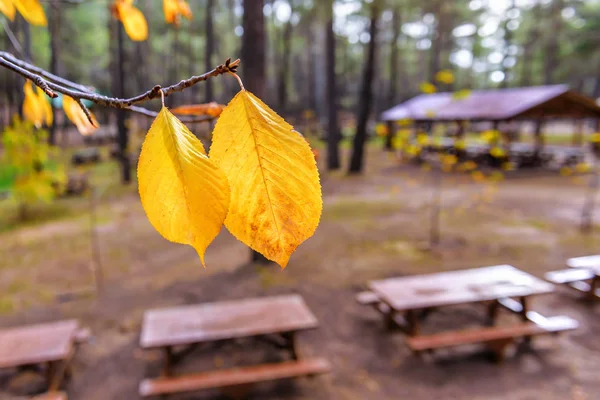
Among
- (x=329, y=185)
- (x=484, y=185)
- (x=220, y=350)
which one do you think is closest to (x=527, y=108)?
(x=484, y=185)

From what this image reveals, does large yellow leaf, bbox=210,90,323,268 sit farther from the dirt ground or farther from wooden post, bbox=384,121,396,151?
wooden post, bbox=384,121,396,151

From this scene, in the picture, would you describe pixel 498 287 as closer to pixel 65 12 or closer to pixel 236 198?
pixel 236 198

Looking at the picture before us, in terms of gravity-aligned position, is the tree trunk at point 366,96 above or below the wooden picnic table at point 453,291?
above

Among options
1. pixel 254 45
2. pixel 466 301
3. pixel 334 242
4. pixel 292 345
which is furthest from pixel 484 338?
pixel 254 45

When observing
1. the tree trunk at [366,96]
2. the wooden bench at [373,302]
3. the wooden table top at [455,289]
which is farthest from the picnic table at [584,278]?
the tree trunk at [366,96]

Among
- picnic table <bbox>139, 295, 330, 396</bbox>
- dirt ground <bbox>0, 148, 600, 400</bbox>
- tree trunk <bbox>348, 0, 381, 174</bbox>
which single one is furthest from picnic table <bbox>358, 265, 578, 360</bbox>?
tree trunk <bbox>348, 0, 381, 174</bbox>

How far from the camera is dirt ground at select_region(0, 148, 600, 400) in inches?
172

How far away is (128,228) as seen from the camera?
10.0 meters

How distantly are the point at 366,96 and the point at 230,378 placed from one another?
13.0m

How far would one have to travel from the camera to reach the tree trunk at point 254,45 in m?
6.71

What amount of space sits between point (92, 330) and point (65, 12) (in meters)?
23.8

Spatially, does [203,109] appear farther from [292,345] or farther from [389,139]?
[389,139]

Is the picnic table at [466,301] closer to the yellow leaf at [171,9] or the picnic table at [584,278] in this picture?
the picnic table at [584,278]

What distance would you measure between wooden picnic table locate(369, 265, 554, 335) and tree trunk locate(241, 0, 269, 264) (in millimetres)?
3734
